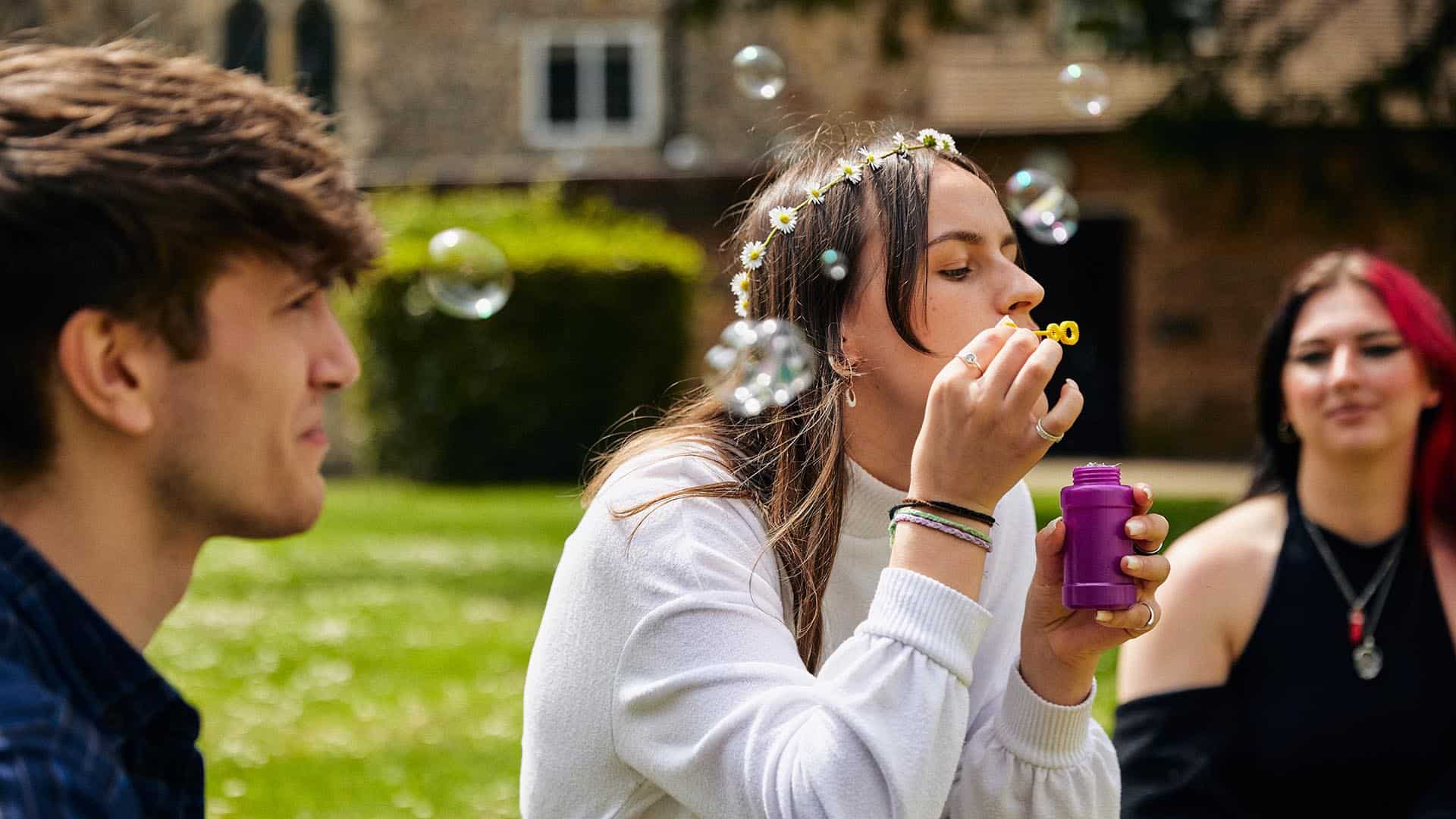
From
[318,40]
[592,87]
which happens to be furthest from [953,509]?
[318,40]

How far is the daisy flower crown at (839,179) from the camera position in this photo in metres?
2.09

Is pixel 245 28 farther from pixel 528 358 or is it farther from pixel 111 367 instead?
pixel 111 367

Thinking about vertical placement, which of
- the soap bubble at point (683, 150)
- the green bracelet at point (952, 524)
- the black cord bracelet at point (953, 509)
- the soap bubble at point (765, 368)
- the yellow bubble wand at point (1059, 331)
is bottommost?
the soap bubble at point (683, 150)

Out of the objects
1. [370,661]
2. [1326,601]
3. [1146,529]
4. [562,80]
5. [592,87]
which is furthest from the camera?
[562,80]

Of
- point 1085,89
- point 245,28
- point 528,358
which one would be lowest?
point 528,358

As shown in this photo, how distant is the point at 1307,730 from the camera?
2.87 metres

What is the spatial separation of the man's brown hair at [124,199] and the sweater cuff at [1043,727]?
103 cm

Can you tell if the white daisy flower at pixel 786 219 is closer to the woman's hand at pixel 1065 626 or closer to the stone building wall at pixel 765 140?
the woman's hand at pixel 1065 626

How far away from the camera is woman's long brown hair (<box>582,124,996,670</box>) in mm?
1994

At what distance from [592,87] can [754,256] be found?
59.2 ft

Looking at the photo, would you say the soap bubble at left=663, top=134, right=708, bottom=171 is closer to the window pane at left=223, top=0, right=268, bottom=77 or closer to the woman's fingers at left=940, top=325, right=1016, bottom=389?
the window pane at left=223, top=0, right=268, bottom=77

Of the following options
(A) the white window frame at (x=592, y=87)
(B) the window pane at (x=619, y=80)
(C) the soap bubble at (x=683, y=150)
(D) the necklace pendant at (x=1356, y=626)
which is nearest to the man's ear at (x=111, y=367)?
(D) the necklace pendant at (x=1356, y=626)

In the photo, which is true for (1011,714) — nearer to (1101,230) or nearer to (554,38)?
(1101,230)

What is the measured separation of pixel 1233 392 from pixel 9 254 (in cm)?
1626
